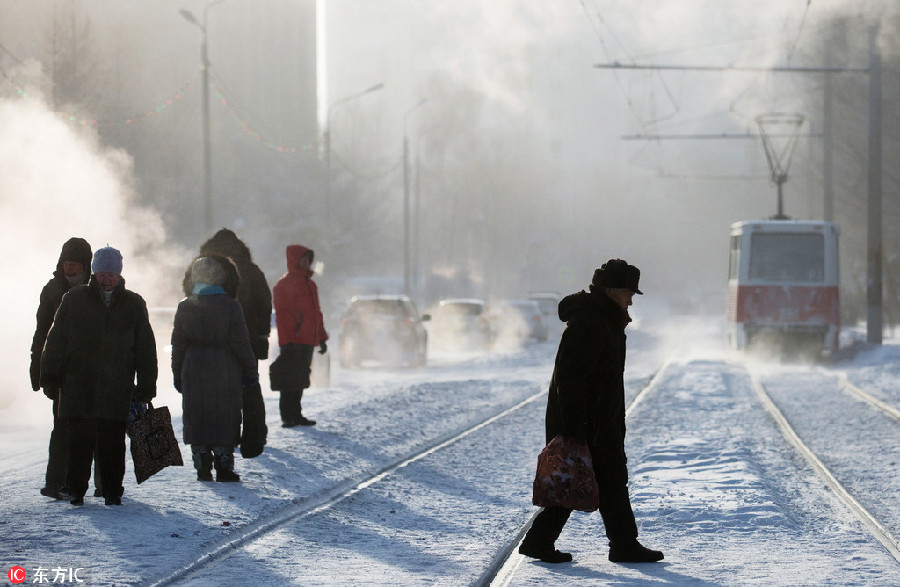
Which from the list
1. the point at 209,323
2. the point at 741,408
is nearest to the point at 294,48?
the point at 741,408

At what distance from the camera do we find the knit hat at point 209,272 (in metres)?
9.59

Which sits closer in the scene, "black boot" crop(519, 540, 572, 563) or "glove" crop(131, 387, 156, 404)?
"black boot" crop(519, 540, 572, 563)

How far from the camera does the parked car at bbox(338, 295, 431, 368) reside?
89.5ft

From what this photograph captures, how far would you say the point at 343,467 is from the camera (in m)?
11.2

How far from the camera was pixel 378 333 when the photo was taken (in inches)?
1073

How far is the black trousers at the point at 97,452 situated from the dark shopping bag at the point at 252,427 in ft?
7.46

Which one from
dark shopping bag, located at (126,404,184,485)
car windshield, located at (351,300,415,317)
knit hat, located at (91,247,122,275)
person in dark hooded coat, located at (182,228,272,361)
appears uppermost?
knit hat, located at (91,247,122,275)

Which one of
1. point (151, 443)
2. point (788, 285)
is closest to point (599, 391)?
point (151, 443)

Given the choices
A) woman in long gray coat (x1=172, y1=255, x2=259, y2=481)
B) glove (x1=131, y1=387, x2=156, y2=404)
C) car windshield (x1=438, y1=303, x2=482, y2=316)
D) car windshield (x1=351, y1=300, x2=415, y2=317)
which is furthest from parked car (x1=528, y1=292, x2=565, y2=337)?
glove (x1=131, y1=387, x2=156, y2=404)

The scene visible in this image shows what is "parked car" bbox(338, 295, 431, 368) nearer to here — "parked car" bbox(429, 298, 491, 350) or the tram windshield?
the tram windshield

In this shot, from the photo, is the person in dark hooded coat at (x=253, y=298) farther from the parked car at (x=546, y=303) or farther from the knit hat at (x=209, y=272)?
the parked car at (x=546, y=303)

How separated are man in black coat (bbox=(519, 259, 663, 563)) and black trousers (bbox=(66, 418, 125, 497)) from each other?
2889 mm

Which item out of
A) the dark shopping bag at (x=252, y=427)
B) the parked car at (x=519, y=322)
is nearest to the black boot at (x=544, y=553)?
the dark shopping bag at (x=252, y=427)

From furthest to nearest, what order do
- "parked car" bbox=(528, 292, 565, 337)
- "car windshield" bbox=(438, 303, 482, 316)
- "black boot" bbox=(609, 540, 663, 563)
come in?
"parked car" bbox=(528, 292, 565, 337) < "car windshield" bbox=(438, 303, 482, 316) < "black boot" bbox=(609, 540, 663, 563)
